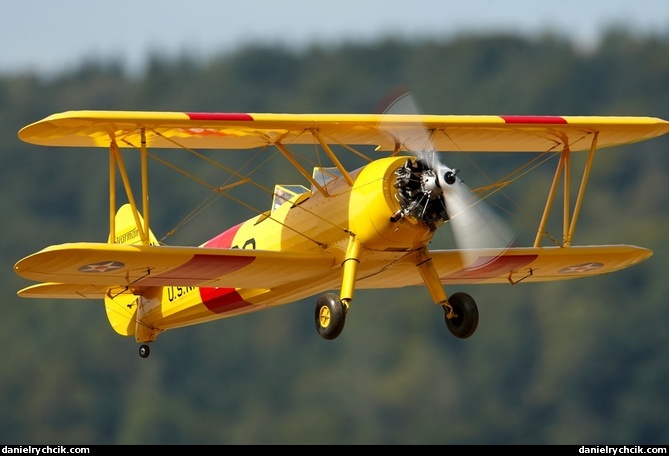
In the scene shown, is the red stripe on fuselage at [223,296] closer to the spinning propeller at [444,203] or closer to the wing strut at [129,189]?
the wing strut at [129,189]

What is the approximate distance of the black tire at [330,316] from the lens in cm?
1561

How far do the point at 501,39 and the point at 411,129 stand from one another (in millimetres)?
80884

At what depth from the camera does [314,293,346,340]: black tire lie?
15.6m

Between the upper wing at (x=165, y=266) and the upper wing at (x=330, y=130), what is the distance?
48.9 inches

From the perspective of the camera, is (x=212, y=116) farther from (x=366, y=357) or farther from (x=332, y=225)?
(x=366, y=357)

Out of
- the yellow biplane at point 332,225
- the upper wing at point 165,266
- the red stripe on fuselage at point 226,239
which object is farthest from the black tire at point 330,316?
the red stripe on fuselage at point 226,239

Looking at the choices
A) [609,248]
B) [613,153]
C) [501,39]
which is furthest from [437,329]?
[501,39]

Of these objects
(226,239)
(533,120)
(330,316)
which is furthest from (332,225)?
(533,120)

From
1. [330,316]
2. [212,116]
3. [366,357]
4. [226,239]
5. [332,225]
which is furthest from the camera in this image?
[366,357]

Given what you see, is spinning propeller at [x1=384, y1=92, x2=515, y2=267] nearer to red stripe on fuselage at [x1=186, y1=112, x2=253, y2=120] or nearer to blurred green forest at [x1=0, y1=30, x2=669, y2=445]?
Result: red stripe on fuselage at [x1=186, y1=112, x2=253, y2=120]

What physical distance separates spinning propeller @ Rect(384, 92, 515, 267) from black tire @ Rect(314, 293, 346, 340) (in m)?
1.07

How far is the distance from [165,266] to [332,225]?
5.90 feet

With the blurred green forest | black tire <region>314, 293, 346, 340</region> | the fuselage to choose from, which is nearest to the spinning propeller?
the fuselage

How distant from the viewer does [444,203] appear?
15.8m
